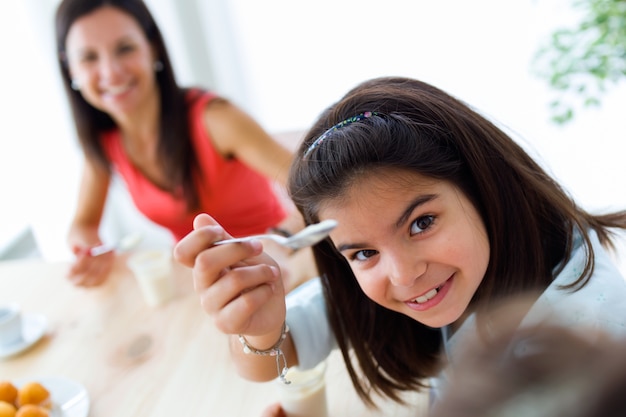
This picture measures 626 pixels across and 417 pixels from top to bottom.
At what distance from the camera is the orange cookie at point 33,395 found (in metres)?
0.90

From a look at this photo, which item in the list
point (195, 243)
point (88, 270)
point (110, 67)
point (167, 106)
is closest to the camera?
point (195, 243)

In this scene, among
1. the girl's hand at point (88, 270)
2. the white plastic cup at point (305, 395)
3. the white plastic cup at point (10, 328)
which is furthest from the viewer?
the girl's hand at point (88, 270)

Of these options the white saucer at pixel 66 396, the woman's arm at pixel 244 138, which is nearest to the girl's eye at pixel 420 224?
the white saucer at pixel 66 396

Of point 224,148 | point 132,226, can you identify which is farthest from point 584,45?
point 132,226

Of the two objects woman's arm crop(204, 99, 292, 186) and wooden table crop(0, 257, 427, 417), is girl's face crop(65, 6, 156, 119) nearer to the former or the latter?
woman's arm crop(204, 99, 292, 186)

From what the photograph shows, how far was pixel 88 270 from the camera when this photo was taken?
1.29m

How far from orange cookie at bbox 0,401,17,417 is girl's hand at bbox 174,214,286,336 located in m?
0.40

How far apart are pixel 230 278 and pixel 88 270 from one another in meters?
0.73

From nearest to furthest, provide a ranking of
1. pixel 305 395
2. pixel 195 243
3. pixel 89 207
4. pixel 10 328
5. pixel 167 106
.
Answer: pixel 195 243
pixel 305 395
pixel 10 328
pixel 167 106
pixel 89 207

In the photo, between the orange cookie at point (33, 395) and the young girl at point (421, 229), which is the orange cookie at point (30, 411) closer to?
the orange cookie at point (33, 395)

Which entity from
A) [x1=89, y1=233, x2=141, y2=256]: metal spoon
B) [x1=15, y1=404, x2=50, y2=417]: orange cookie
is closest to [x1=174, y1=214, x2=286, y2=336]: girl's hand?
[x1=15, y1=404, x2=50, y2=417]: orange cookie

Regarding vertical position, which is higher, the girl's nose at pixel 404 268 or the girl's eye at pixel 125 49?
the girl's eye at pixel 125 49

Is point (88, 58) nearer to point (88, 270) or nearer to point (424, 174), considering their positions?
point (88, 270)

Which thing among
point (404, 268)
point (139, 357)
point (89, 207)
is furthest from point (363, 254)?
point (89, 207)
